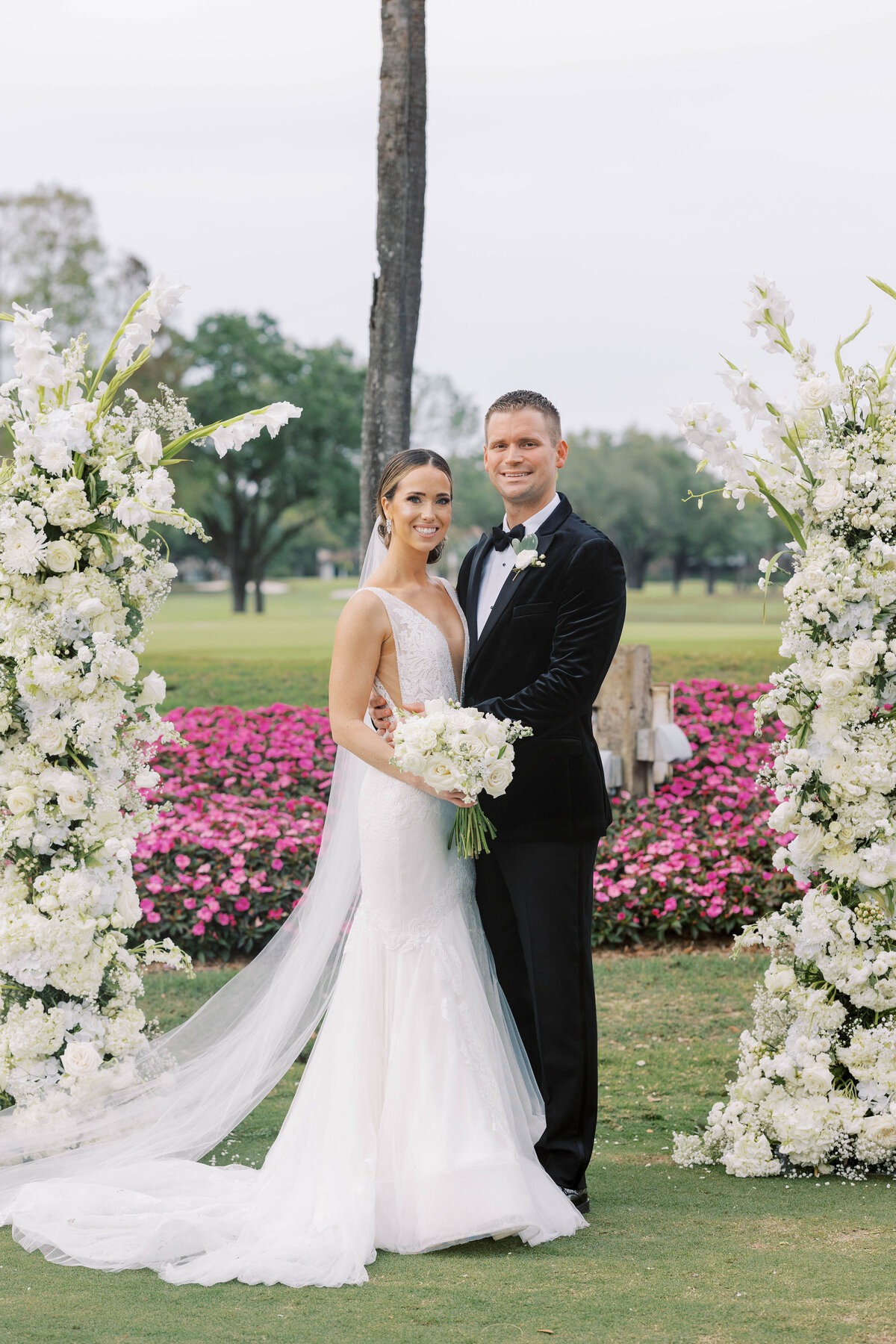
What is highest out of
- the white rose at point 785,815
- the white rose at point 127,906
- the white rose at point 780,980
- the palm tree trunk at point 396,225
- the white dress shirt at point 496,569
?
the palm tree trunk at point 396,225

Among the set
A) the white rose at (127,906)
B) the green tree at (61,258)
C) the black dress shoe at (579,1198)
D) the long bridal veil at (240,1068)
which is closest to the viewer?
the black dress shoe at (579,1198)

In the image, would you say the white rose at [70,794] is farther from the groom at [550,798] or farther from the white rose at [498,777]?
the white rose at [498,777]

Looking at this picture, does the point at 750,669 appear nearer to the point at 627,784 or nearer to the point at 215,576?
the point at 627,784

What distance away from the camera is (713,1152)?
468 cm

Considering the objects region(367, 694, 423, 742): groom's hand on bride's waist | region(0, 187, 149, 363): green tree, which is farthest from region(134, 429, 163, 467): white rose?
region(0, 187, 149, 363): green tree

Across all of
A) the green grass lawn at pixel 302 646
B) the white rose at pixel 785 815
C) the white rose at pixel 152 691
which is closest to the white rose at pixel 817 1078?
the white rose at pixel 785 815

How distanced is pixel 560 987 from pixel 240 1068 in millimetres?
A: 1214

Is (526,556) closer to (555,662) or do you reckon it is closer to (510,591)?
(510,591)

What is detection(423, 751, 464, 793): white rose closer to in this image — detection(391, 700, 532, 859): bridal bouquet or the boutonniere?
detection(391, 700, 532, 859): bridal bouquet

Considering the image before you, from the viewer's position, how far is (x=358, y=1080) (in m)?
3.98

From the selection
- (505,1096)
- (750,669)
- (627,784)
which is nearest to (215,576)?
(750,669)

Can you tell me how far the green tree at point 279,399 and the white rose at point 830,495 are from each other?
118ft

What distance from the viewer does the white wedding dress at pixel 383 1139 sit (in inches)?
145

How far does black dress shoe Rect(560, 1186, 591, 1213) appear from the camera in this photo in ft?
13.4
